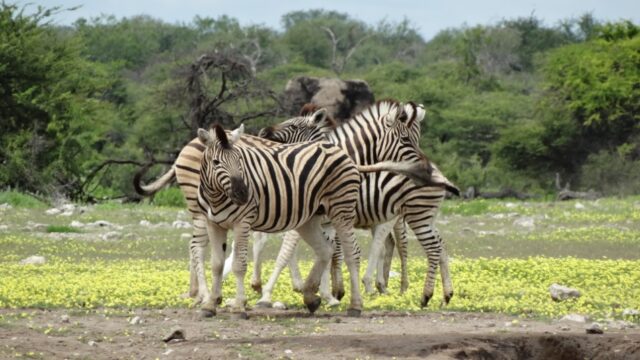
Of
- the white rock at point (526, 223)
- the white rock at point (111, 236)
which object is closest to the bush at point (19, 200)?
the white rock at point (111, 236)

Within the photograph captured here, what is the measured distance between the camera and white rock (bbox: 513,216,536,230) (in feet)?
82.4

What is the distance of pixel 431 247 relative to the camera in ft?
42.4

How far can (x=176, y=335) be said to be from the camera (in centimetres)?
991

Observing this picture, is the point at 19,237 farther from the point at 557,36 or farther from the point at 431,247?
the point at 557,36

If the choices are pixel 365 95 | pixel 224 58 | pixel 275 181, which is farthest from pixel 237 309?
pixel 365 95

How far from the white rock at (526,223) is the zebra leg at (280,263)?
12.8 metres

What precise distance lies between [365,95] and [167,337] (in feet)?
92.3

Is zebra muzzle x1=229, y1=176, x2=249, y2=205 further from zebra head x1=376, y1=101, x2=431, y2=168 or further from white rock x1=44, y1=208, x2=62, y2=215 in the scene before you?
white rock x1=44, y1=208, x2=62, y2=215

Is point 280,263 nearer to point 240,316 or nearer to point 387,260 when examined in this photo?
point 240,316

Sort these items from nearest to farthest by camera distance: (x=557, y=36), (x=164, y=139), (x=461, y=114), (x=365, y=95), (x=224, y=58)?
(x=224, y=58), (x=365, y=95), (x=164, y=139), (x=461, y=114), (x=557, y=36)

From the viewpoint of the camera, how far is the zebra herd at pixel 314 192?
11398mm

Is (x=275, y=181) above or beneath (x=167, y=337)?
above

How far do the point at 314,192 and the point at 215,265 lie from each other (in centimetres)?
118

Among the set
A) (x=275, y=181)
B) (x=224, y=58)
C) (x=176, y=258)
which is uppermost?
(x=224, y=58)
